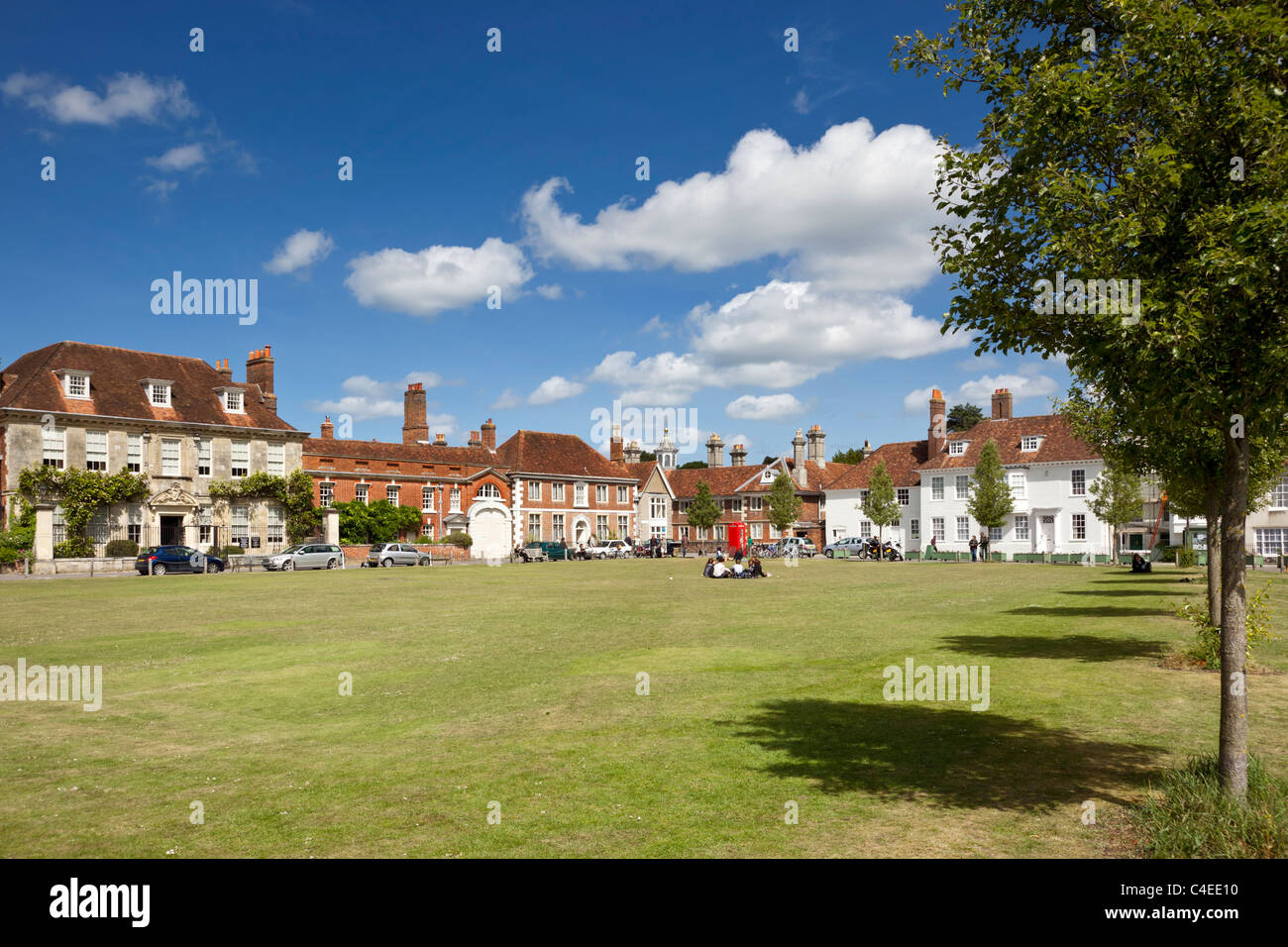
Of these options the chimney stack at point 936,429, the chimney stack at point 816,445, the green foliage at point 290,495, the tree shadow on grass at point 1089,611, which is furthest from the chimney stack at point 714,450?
the tree shadow on grass at point 1089,611

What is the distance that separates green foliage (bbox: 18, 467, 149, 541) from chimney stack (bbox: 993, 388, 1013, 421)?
208 feet

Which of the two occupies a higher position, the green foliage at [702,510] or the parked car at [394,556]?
the green foliage at [702,510]

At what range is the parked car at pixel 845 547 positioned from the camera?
70125mm

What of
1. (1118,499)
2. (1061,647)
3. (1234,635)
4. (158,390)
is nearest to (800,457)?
(1118,499)

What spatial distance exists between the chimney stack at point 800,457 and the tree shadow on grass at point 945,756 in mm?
77551

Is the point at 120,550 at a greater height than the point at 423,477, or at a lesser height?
lesser

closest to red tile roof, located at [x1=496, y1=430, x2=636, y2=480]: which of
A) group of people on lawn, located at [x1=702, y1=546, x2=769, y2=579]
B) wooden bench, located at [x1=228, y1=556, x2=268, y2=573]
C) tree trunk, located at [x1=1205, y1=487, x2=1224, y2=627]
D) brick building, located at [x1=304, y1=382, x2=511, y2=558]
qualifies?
brick building, located at [x1=304, y1=382, x2=511, y2=558]

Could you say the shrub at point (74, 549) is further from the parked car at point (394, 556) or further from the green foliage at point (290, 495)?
the parked car at point (394, 556)

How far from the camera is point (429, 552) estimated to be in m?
58.5

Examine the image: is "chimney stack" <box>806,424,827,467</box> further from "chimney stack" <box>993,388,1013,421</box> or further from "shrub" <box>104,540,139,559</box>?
"shrub" <box>104,540,139,559</box>

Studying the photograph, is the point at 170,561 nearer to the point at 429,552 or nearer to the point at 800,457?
the point at 429,552

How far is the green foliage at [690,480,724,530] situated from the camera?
84.7 metres

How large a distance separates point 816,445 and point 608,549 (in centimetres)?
3376
